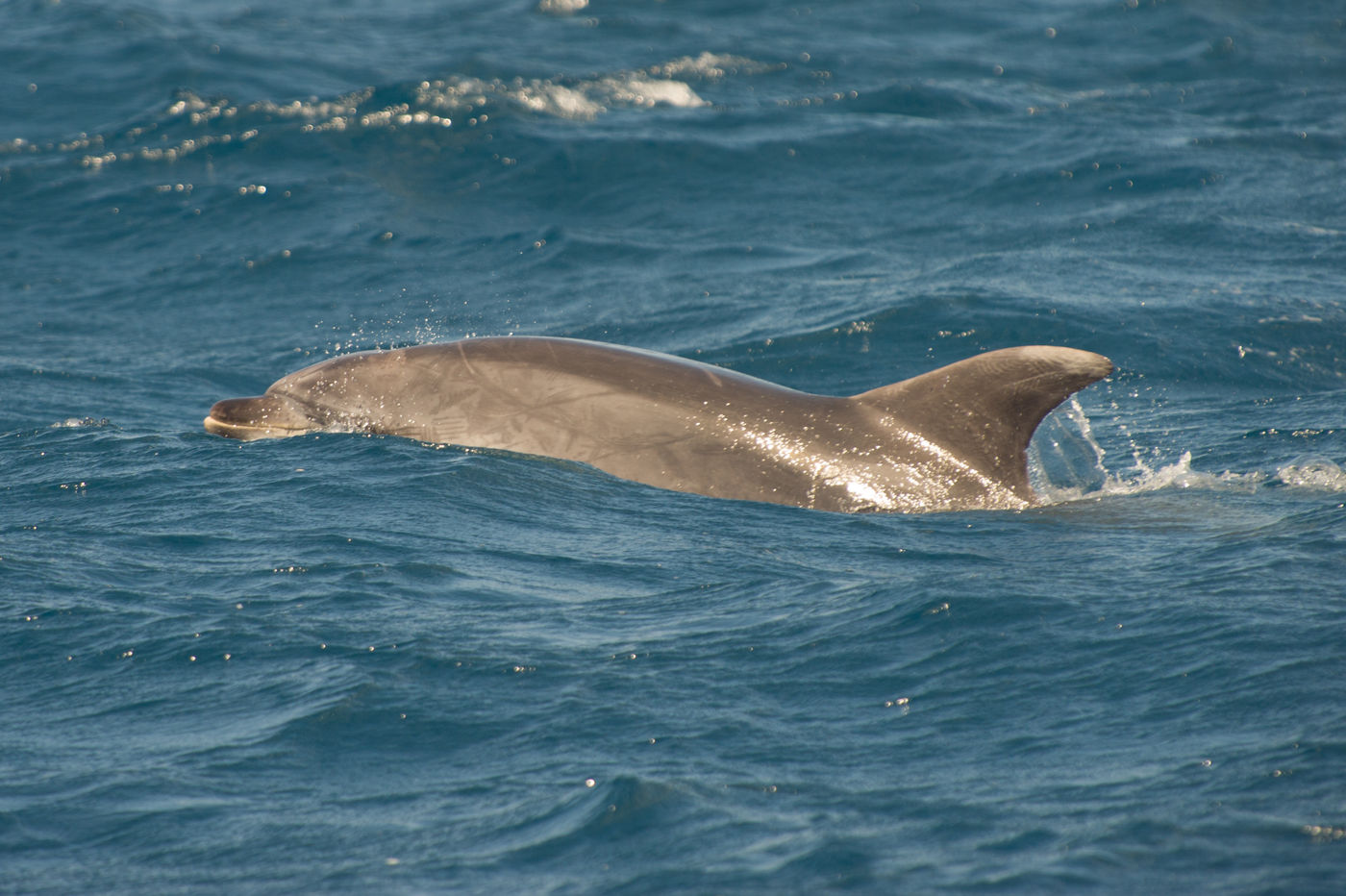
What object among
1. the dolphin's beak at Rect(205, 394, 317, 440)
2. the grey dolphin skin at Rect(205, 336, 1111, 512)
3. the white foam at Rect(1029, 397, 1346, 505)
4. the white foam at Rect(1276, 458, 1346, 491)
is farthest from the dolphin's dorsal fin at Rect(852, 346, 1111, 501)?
the dolphin's beak at Rect(205, 394, 317, 440)

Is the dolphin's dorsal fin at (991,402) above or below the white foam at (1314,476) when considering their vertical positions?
above

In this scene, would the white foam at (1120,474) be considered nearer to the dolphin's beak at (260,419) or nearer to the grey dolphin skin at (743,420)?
the grey dolphin skin at (743,420)

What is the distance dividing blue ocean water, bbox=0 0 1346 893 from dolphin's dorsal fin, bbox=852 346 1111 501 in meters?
0.49

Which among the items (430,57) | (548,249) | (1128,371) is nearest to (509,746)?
(1128,371)

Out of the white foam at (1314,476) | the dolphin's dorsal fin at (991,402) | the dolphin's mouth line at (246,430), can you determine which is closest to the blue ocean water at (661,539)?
the white foam at (1314,476)

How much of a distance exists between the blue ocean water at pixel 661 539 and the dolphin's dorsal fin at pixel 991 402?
0.49m

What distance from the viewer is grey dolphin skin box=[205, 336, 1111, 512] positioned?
31.3 feet

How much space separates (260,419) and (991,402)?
5705 millimetres

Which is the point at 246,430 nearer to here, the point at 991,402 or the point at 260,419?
the point at 260,419

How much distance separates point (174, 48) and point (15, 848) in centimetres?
2426

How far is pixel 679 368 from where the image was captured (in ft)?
33.9

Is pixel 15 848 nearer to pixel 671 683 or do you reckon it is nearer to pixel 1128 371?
pixel 671 683

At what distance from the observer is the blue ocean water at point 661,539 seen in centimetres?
582

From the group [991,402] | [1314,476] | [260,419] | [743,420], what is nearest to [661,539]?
[743,420]
